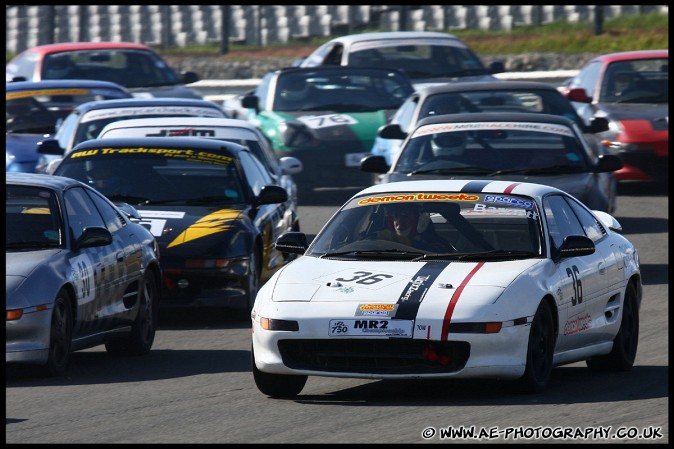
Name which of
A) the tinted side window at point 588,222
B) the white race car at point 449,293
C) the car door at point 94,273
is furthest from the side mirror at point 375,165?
the white race car at point 449,293

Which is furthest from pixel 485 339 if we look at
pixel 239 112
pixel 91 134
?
pixel 239 112

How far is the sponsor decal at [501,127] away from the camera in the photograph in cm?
1542

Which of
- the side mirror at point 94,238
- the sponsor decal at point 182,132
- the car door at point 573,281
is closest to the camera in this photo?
the car door at point 573,281

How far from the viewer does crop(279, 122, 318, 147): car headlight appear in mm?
20766

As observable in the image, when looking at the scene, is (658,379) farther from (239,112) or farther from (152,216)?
(239,112)

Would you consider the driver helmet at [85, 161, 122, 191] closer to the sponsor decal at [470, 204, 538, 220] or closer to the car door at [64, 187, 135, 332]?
the car door at [64, 187, 135, 332]

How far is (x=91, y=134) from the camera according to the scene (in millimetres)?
17781

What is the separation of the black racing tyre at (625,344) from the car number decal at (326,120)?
1071 centimetres

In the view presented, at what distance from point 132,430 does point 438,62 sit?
18.0m

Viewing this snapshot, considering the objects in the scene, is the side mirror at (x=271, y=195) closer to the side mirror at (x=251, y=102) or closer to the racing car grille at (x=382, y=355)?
the racing car grille at (x=382, y=355)

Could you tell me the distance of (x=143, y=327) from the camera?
37.2 feet

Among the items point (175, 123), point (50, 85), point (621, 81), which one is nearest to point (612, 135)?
point (621, 81)

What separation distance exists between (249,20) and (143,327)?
24.7 metres

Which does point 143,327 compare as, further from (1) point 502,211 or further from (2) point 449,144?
(2) point 449,144
